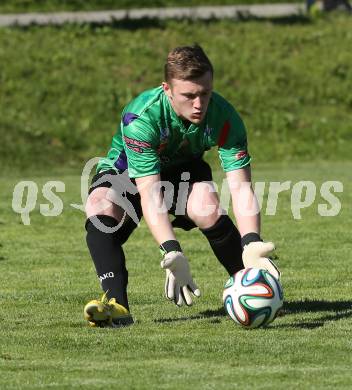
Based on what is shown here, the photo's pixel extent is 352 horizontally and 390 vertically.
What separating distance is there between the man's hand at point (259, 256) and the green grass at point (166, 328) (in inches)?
16.4

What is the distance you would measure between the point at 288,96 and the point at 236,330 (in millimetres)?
25722

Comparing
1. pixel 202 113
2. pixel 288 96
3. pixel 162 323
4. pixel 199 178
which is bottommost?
pixel 288 96

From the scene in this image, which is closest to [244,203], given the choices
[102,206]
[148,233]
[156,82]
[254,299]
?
[254,299]

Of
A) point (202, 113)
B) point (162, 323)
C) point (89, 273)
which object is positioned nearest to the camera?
point (202, 113)

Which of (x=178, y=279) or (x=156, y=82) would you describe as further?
(x=156, y=82)

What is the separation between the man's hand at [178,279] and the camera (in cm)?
763

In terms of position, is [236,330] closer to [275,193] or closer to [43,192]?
[275,193]

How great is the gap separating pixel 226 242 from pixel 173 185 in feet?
1.85

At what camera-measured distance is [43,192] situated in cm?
2083

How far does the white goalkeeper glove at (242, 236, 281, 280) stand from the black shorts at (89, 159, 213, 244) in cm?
73

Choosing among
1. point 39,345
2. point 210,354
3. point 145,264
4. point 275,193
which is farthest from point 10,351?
point 275,193

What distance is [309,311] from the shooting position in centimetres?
882

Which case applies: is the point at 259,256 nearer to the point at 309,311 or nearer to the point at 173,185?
the point at 173,185

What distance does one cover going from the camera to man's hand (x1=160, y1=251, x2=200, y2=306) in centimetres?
763
